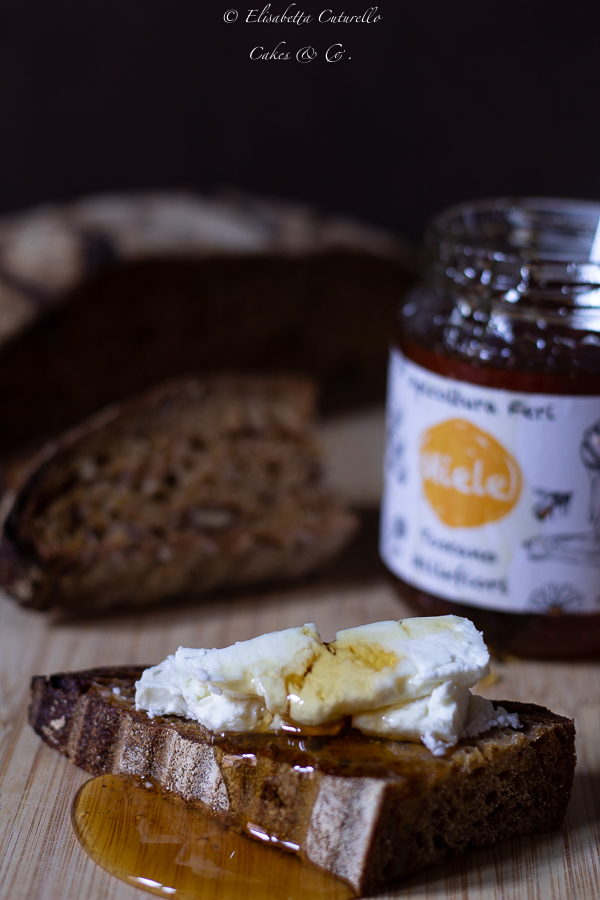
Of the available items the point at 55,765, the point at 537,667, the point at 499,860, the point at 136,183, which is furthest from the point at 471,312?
the point at 136,183

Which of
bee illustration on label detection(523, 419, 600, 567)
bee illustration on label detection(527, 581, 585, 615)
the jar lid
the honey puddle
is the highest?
the jar lid

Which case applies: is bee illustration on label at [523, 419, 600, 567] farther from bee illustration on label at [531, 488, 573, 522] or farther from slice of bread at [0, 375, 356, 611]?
slice of bread at [0, 375, 356, 611]

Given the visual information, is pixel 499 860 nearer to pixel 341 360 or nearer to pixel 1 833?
pixel 1 833

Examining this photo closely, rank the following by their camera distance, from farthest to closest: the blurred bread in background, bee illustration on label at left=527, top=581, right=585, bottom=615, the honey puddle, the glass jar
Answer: the blurred bread in background, bee illustration on label at left=527, top=581, right=585, bottom=615, the glass jar, the honey puddle

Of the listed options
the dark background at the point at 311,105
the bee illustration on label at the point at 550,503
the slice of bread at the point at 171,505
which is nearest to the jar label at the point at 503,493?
the bee illustration on label at the point at 550,503

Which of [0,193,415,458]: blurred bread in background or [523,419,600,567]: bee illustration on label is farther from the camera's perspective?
[0,193,415,458]: blurred bread in background

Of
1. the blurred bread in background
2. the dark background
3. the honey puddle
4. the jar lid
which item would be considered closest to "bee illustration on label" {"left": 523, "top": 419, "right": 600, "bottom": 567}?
the jar lid

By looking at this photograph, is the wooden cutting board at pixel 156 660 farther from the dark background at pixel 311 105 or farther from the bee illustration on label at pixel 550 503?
the dark background at pixel 311 105
